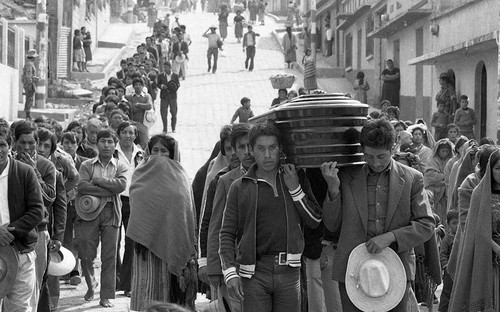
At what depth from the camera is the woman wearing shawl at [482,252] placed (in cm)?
754

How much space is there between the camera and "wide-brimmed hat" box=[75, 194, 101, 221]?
35.6 feet

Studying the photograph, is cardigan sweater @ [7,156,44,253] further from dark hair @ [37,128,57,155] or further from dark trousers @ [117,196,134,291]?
dark trousers @ [117,196,134,291]

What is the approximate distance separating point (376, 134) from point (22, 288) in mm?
3211

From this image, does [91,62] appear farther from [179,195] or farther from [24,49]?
[179,195]

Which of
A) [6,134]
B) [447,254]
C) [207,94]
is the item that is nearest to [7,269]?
[6,134]

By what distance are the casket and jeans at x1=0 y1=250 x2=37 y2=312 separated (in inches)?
103

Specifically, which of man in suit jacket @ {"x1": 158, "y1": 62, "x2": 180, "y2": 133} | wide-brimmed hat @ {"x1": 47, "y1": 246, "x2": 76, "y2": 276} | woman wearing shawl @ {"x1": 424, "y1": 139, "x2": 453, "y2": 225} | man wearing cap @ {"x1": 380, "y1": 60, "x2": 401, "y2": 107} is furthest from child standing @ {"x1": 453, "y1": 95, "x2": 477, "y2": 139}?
wide-brimmed hat @ {"x1": 47, "y1": 246, "x2": 76, "y2": 276}

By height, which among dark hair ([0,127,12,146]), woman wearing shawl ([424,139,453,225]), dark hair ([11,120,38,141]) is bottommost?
woman wearing shawl ([424,139,453,225])

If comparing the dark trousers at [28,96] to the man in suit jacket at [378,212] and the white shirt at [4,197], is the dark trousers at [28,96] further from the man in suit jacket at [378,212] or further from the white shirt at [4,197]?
the man in suit jacket at [378,212]

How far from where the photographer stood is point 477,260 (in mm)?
7566

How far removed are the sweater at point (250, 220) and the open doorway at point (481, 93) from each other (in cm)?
1697

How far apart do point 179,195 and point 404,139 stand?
Answer: 6.10m

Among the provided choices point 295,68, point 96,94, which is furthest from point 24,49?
point 295,68

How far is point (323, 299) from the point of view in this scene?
8188 millimetres
